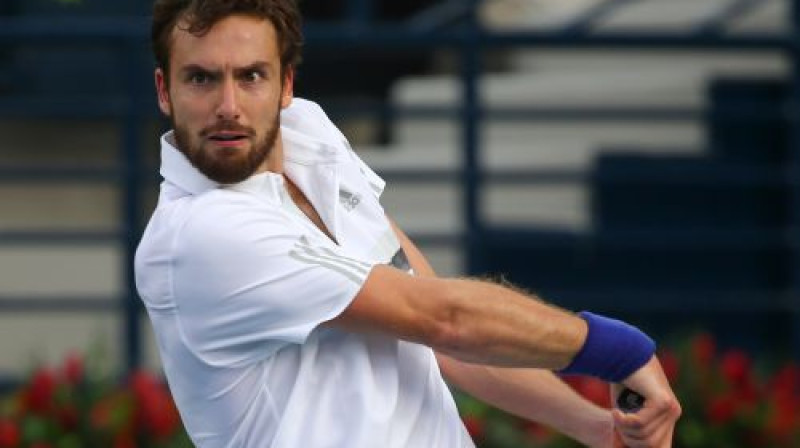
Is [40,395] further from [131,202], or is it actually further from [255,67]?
[255,67]

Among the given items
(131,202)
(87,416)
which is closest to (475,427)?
(87,416)

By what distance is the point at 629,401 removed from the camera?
3938 mm

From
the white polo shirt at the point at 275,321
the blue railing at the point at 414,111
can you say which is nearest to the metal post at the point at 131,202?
the blue railing at the point at 414,111

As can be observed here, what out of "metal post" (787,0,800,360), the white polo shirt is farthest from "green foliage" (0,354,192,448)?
the white polo shirt

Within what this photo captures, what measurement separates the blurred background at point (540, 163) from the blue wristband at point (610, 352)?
5.24m

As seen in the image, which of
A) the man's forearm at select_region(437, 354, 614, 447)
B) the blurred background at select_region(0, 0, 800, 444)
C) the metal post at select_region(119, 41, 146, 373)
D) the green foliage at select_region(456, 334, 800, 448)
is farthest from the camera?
the blurred background at select_region(0, 0, 800, 444)

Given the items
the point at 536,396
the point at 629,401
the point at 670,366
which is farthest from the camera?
the point at 670,366

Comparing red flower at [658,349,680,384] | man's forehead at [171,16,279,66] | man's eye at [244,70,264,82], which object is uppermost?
man's forehead at [171,16,279,66]

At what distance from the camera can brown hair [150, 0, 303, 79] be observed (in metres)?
3.80

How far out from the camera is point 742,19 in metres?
10.0

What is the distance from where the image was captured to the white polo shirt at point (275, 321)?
Result: 12.5 feet

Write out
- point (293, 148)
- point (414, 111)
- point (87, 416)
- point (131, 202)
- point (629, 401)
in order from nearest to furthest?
point (629, 401)
point (293, 148)
point (87, 416)
point (131, 202)
point (414, 111)

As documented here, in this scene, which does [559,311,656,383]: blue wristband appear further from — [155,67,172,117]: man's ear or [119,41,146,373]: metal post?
[119,41,146,373]: metal post

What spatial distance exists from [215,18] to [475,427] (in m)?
4.02
